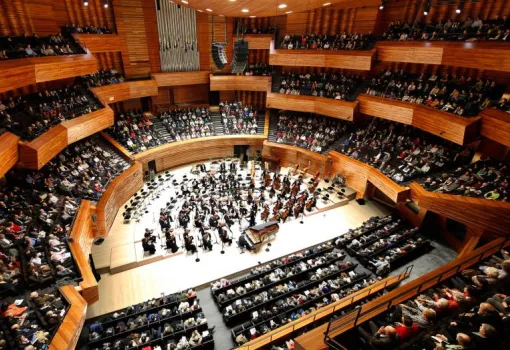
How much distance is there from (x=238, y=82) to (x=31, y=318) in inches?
608

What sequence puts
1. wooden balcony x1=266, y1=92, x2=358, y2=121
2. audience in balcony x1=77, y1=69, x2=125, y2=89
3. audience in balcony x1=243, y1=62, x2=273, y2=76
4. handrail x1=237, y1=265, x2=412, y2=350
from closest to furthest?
handrail x1=237, y1=265, x2=412, y2=350 < audience in balcony x1=77, y1=69, x2=125, y2=89 < wooden balcony x1=266, y1=92, x2=358, y2=121 < audience in balcony x1=243, y1=62, x2=273, y2=76

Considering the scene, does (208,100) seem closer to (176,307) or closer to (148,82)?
(148,82)

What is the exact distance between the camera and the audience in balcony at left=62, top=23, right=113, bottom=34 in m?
13.5

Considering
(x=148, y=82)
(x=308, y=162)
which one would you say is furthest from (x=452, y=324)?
(x=148, y=82)

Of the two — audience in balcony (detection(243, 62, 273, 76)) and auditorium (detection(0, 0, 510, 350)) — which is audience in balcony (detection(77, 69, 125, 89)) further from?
audience in balcony (detection(243, 62, 273, 76))

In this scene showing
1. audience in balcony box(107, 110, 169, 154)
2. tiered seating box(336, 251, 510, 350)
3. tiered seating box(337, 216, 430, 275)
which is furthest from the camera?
audience in balcony box(107, 110, 169, 154)

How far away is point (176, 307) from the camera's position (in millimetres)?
7980

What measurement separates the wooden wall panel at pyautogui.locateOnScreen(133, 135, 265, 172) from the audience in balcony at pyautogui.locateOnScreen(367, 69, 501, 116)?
7.14 metres

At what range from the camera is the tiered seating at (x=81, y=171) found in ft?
34.0

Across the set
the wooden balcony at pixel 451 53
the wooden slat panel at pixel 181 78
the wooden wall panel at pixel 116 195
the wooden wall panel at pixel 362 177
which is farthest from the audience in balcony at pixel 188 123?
the wooden balcony at pixel 451 53

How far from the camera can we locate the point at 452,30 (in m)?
12.4

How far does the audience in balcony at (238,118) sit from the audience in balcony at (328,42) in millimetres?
4379

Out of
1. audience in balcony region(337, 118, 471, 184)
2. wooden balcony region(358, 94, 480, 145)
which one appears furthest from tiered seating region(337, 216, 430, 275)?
wooden balcony region(358, 94, 480, 145)

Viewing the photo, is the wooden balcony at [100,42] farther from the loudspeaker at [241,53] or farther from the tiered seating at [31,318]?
the tiered seating at [31,318]
